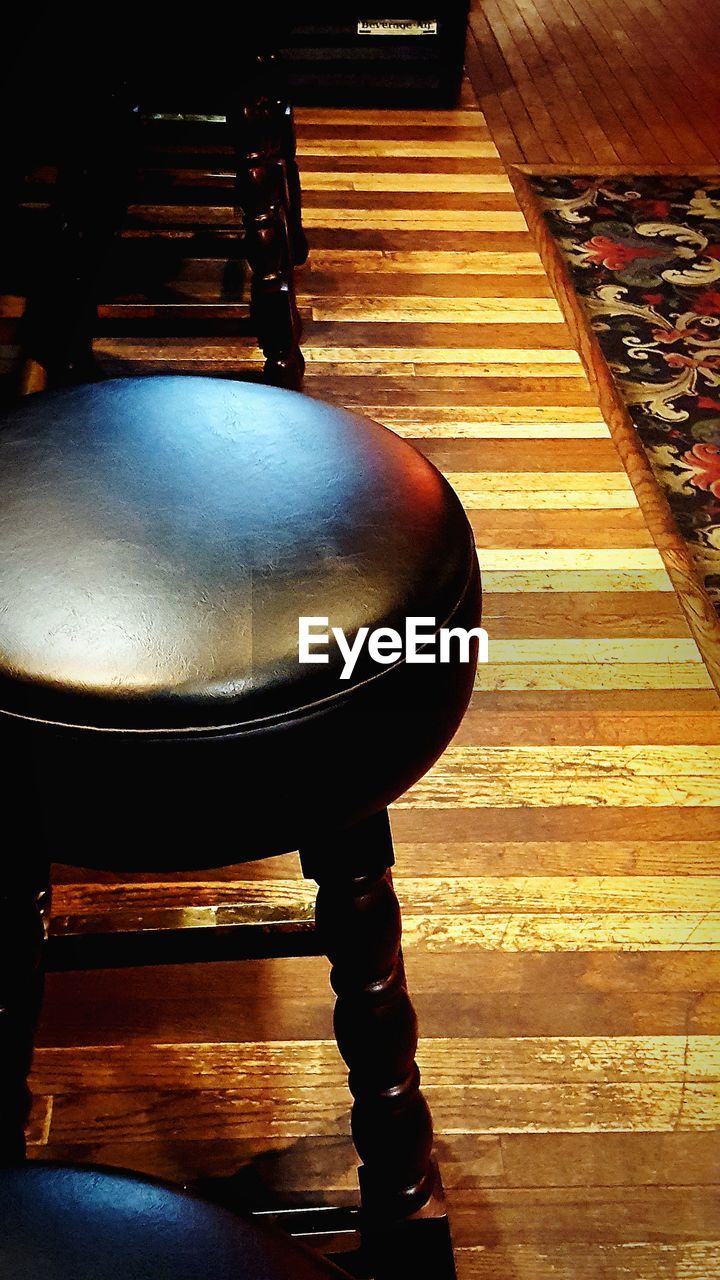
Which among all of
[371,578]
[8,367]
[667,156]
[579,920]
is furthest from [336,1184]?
[667,156]

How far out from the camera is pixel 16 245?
4.89 feet

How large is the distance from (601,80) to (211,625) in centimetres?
413

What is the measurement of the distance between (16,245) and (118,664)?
1132 millimetres

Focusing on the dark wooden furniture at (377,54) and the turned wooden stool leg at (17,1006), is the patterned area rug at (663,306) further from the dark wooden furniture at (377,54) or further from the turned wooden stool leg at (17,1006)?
the turned wooden stool leg at (17,1006)

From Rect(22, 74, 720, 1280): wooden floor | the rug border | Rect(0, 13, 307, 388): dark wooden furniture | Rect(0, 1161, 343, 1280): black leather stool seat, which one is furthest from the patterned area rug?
Rect(0, 1161, 343, 1280): black leather stool seat

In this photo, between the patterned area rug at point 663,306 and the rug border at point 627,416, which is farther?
the patterned area rug at point 663,306

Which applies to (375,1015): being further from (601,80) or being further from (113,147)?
(601,80)

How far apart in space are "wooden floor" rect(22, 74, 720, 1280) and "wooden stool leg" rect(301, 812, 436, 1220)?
0.46 ft

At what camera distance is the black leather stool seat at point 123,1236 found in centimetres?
40

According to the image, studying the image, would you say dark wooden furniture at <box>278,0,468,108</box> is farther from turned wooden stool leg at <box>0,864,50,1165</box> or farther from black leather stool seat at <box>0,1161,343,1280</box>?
black leather stool seat at <box>0,1161,343,1280</box>

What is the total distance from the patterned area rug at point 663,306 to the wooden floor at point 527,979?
16cm

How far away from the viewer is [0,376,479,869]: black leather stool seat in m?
0.54

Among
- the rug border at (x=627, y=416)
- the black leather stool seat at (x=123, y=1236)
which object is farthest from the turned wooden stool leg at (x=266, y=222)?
the black leather stool seat at (x=123, y=1236)

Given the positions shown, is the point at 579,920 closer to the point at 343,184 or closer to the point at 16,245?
the point at 16,245
